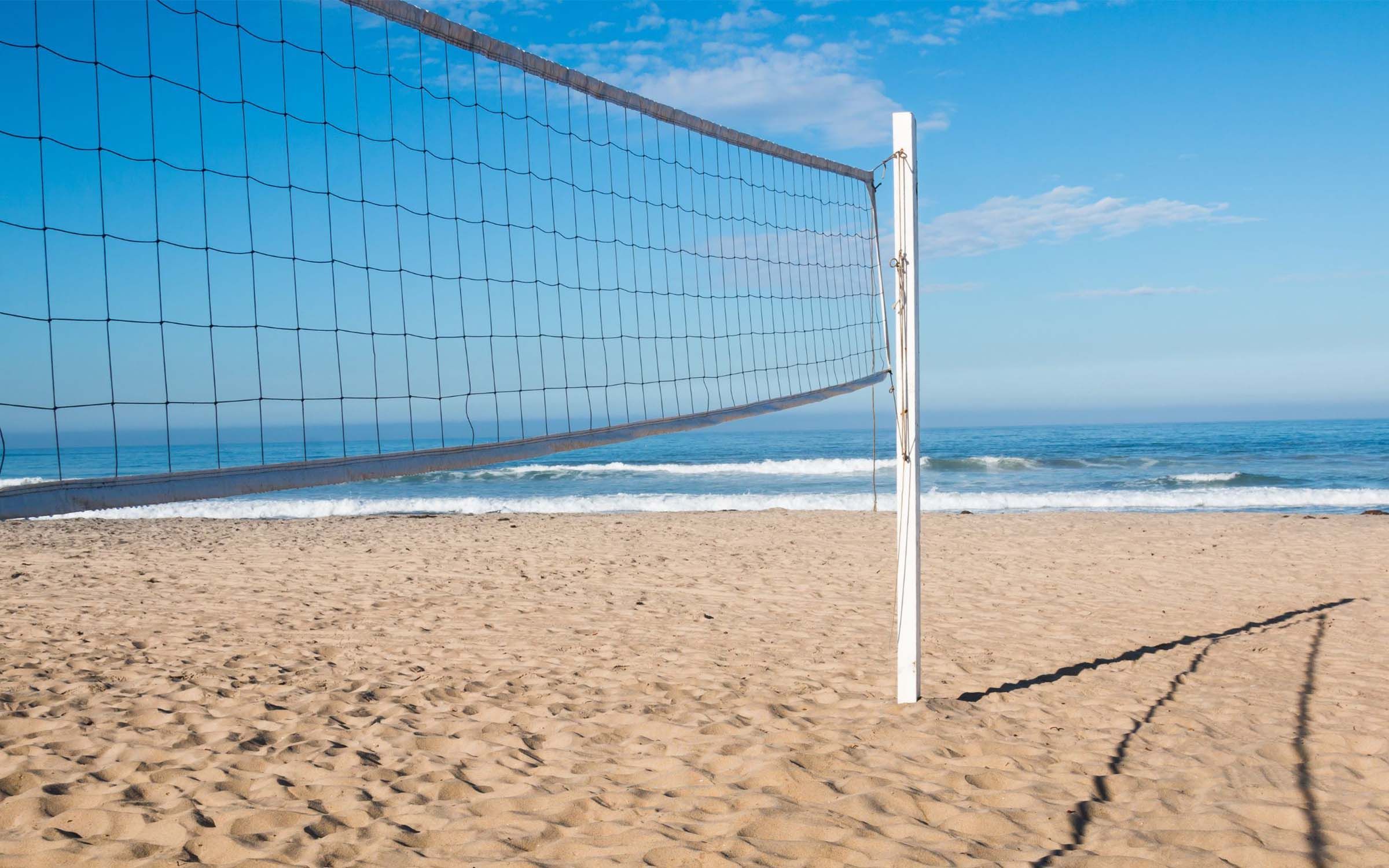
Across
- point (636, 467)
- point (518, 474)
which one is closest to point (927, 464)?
point (636, 467)

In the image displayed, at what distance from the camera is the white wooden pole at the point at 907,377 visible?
10.5 feet

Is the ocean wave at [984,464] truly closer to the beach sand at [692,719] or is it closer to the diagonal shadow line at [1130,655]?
the beach sand at [692,719]

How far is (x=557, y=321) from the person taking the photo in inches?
163

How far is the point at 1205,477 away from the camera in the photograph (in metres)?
18.3

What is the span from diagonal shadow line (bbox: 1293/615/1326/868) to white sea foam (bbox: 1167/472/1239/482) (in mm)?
15151

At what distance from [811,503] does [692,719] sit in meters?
11.8

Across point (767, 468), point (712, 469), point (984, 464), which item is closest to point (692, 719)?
point (767, 468)

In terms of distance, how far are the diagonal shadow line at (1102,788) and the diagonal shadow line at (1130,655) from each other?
1.14ft

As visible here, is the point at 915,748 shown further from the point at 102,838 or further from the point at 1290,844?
the point at 102,838

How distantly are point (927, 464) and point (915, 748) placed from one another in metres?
19.7

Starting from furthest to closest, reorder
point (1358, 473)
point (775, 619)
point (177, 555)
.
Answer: point (1358, 473)
point (177, 555)
point (775, 619)

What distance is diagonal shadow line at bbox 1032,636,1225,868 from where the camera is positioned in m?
2.29

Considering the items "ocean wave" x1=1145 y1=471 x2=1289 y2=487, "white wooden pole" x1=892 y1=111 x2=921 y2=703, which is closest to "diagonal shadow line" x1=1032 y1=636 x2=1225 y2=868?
"white wooden pole" x1=892 y1=111 x2=921 y2=703

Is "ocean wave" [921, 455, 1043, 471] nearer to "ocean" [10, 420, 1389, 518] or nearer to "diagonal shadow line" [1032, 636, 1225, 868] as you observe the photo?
"ocean" [10, 420, 1389, 518]
